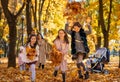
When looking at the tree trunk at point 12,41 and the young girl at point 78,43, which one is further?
the tree trunk at point 12,41

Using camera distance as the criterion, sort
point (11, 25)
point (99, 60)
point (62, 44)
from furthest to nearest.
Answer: point (11, 25) < point (99, 60) < point (62, 44)

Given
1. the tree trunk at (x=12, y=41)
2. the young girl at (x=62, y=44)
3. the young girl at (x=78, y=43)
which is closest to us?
the young girl at (x=62, y=44)

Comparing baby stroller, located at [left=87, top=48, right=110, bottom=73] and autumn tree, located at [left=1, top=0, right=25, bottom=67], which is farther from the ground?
autumn tree, located at [left=1, top=0, right=25, bottom=67]

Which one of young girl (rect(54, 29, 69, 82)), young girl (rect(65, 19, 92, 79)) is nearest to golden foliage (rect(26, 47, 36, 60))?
young girl (rect(54, 29, 69, 82))

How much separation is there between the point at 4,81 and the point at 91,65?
206 inches

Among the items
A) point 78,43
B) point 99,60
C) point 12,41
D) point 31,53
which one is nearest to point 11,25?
point 12,41

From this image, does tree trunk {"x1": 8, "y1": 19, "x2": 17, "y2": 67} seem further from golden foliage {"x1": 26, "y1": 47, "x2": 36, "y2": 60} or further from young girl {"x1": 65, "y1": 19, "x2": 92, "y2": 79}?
golden foliage {"x1": 26, "y1": 47, "x2": 36, "y2": 60}

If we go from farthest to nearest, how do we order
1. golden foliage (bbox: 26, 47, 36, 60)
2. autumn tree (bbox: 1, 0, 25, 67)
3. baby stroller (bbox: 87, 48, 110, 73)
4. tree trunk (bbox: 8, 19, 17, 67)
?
tree trunk (bbox: 8, 19, 17, 67) < autumn tree (bbox: 1, 0, 25, 67) < baby stroller (bbox: 87, 48, 110, 73) < golden foliage (bbox: 26, 47, 36, 60)

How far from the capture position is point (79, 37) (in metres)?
12.5

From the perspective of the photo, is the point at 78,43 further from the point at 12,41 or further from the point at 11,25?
the point at 12,41

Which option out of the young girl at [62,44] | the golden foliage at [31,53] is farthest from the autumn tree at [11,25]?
the golden foliage at [31,53]

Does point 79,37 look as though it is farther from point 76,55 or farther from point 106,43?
point 106,43

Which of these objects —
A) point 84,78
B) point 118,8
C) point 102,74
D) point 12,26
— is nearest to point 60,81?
point 84,78

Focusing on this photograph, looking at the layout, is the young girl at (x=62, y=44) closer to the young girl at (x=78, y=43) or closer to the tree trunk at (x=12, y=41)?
the young girl at (x=78, y=43)
